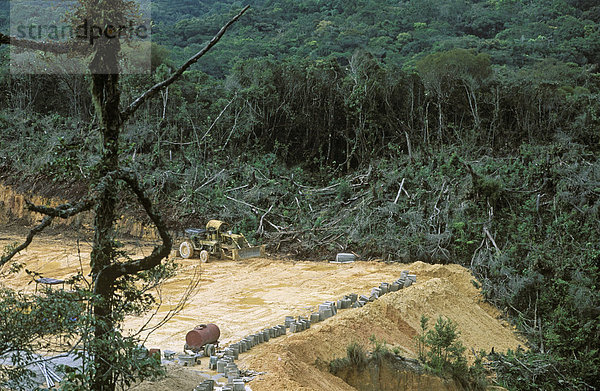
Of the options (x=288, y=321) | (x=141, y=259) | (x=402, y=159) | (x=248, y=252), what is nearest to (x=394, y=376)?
(x=288, y=321)

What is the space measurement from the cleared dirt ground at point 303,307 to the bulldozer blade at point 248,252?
237mm

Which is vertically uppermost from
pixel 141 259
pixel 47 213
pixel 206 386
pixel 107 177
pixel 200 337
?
pixel 107 177

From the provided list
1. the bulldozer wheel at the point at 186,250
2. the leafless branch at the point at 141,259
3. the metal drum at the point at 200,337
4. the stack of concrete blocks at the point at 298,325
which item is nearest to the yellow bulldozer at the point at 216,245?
the bulldozer wheel at the point at 186,250

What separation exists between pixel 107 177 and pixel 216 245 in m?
8.89

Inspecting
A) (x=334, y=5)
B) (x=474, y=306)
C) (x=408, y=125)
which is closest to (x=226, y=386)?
(x=474, y=306)

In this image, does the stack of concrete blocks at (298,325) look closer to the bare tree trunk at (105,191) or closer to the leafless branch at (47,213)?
the bare tree trunk at (105,191)

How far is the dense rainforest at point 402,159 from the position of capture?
11.0m

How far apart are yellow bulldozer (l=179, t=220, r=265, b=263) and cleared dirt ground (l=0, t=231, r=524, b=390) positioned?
32 cm

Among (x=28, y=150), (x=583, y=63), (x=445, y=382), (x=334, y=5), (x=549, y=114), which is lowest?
(x=445, y=382)

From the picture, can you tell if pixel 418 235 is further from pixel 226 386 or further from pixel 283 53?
pixel 283 53

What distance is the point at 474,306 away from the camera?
10703mm

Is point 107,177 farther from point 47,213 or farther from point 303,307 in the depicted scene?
point 303,307

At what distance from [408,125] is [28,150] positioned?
11.5 metres

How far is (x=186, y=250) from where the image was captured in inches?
528
